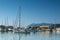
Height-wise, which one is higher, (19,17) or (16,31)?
(19,17)

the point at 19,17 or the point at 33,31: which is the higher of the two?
the point at 19,17

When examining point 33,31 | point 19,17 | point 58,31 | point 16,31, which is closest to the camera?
point 19,17

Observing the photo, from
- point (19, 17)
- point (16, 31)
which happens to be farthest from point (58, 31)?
point (19, 17)

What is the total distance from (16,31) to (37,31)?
136 inches

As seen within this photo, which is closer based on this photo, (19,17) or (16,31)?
(19,17)

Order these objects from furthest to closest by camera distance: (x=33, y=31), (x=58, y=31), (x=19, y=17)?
(x=33, y=31), (x=58, y=31), (x=19, y=17)

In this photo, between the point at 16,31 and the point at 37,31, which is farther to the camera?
the point at 37,31

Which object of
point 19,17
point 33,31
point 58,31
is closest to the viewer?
point 19,17

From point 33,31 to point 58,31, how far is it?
2468mm

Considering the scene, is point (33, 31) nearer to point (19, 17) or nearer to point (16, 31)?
point (16, 31)

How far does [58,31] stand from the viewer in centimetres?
913

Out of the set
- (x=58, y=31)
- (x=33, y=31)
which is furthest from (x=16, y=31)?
(x=33, y=31)

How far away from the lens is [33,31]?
11.2 meters

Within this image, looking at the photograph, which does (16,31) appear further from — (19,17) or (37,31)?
(37,31)
